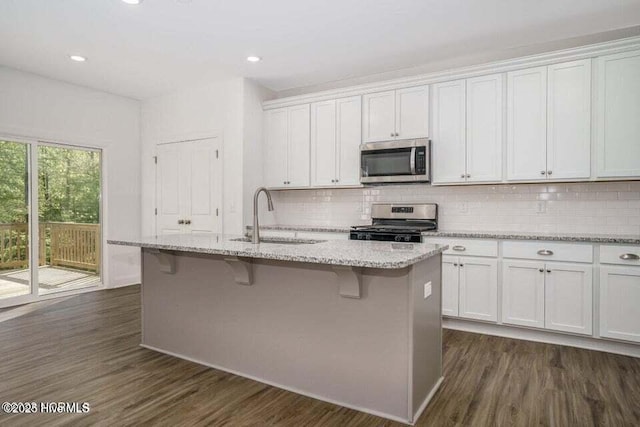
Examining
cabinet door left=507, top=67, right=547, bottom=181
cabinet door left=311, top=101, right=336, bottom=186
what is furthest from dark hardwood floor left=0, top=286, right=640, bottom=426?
cabinet door left=311, top=101, right=336, bottom=186

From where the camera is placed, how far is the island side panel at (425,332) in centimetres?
211

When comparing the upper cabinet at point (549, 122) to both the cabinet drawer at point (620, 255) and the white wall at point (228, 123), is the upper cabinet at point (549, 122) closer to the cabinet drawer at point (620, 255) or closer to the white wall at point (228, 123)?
the cabinet drawer at point (620, 255)

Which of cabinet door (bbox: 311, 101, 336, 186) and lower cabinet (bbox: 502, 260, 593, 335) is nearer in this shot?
lower cabinet (bbox: 502, 260, 593, 335)

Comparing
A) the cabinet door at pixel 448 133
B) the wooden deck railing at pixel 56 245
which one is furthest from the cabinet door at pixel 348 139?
the wooden deck railing at pixel 56 245

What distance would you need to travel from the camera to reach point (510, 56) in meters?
3.96

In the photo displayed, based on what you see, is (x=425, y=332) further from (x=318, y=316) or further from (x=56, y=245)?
(x=56, y=245)

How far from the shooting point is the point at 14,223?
4520 mm

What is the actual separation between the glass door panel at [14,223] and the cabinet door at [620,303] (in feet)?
18.9

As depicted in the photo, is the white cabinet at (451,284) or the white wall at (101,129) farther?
the white wall at (101,129)

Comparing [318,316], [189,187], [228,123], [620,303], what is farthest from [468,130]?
[189,187]

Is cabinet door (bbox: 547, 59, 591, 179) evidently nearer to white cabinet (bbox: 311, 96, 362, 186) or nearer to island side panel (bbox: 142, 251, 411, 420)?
white cabinet (bbox: 311, 96, 362, 186)

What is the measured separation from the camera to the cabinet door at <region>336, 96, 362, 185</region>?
14.7 ft

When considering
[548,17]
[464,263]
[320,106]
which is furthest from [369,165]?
[548,17]

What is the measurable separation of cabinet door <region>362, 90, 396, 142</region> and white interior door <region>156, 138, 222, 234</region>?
1.84 m
